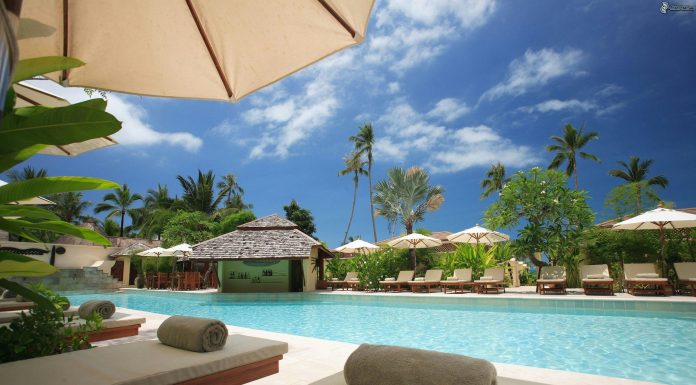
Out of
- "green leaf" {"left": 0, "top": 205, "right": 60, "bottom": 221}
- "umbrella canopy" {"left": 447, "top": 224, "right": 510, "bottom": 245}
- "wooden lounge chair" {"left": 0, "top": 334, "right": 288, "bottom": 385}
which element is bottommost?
"wooden lounge chair" {"left": 0, "top": 334, "right": 288, "bottom": 385}

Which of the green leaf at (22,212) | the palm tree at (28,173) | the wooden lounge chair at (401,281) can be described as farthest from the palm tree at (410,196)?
the palm tree at (28,173)

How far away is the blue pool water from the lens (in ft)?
17.6

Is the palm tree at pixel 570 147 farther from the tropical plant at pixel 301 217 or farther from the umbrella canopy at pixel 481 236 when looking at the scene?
the umbrella canopy at pixel 481 236

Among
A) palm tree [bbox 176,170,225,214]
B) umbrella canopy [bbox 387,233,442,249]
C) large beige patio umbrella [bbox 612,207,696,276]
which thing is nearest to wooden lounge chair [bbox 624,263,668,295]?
large beige patio umbrella [bbox 612,207,696,276]

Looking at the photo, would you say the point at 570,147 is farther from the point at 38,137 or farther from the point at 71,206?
the point at 71,206

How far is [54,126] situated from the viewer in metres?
1.39

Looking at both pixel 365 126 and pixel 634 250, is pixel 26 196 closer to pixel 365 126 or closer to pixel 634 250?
pixel 634 250

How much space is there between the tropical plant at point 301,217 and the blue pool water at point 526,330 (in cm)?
2080

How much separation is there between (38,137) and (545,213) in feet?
50.6

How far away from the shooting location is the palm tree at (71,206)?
36.9 m

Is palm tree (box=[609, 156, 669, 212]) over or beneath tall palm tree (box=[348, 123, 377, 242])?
beneath

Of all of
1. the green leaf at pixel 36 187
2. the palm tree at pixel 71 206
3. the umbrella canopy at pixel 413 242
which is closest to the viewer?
the green leaf at pixel 36 187

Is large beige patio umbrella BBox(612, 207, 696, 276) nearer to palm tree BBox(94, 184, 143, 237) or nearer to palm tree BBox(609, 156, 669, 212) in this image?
palm tree BBox(609, 156, 669, 212)

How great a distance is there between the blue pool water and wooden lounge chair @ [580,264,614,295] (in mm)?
1648
